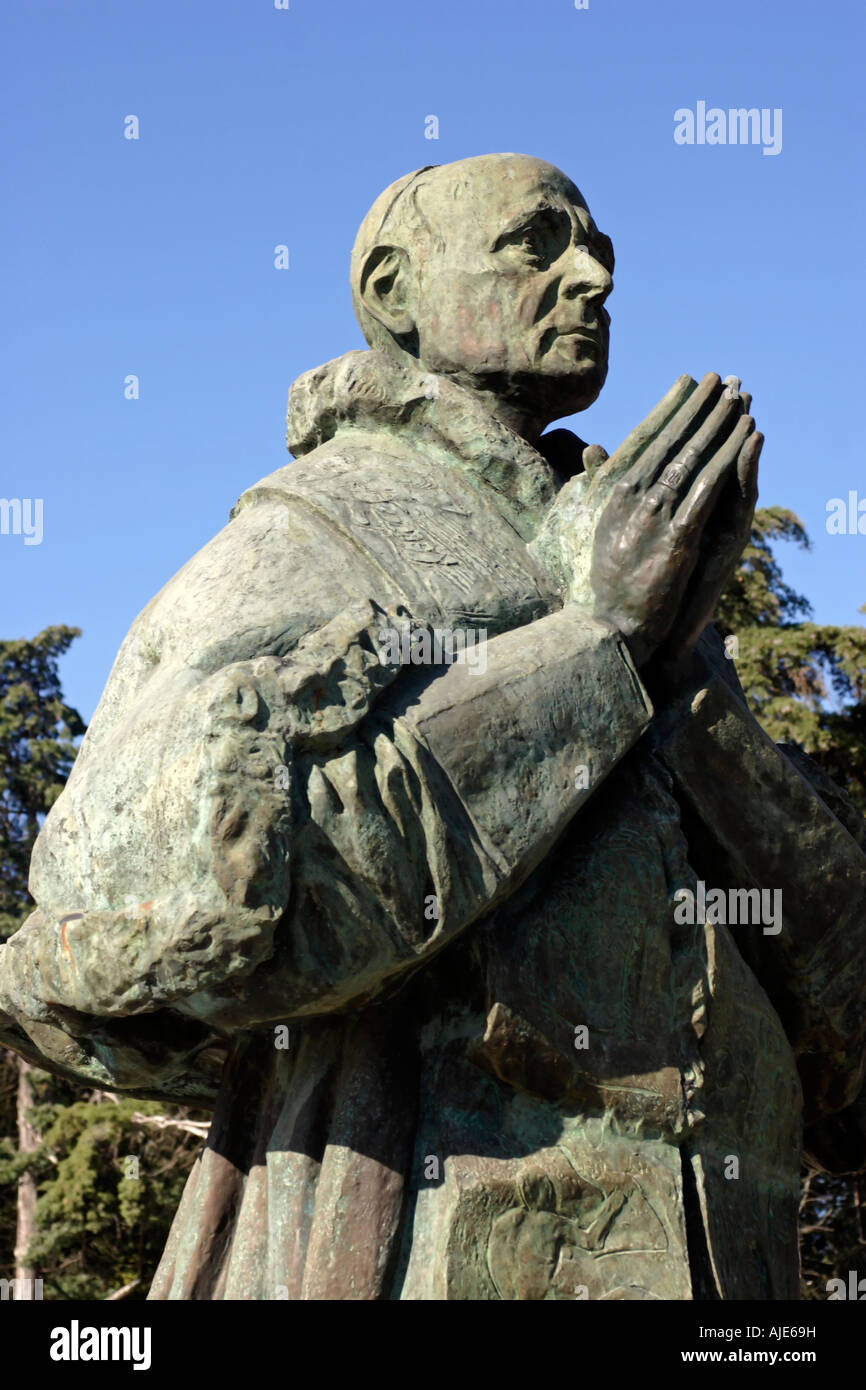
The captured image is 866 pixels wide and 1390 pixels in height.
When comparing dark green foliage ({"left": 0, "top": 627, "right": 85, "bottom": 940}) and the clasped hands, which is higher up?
dark green foliage ({"left": 0, "top": 627, "right": 85, "bottom": 940})

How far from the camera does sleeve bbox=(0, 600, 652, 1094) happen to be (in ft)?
11.2

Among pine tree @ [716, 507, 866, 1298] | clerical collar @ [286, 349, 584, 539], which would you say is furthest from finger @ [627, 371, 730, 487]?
pine tree @ [716, 507, 866, 1298]

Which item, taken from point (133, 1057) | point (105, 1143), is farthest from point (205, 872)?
point (105, 1143)

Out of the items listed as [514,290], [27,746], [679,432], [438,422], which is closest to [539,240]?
[514,290]

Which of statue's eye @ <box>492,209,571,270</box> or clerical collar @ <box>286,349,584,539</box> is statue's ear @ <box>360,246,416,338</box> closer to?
clerical collar @ <box>286,349,584,539</box>

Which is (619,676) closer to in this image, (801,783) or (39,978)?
(801,783)

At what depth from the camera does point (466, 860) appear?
12.0 ft

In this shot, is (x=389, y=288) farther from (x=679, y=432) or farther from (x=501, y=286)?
(x=679, y=432)

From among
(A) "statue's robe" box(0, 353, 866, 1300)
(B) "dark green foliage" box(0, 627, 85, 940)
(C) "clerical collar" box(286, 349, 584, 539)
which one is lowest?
(A) "statue's robe" box(0, 353, 866, 1300)

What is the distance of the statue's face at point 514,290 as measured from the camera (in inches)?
177

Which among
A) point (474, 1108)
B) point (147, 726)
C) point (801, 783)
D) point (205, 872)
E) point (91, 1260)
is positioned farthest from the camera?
point (91, 1260)

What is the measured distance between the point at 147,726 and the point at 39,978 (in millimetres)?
575

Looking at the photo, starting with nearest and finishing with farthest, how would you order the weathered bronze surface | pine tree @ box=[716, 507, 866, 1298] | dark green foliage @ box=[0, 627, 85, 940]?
the weathered bronze surface
pine tree @ box=[716, 507, 866, 1298]
dark green foliage @ box=[0, 627, 85, 940]

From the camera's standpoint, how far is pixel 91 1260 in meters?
16.8
